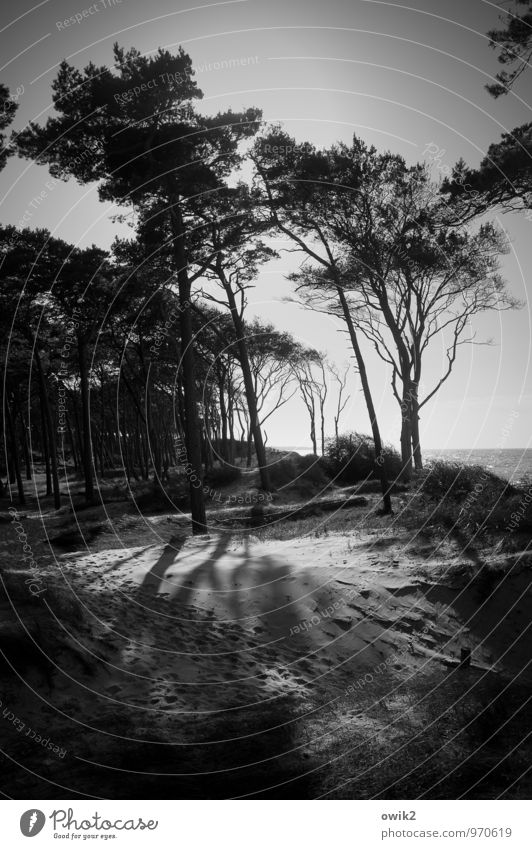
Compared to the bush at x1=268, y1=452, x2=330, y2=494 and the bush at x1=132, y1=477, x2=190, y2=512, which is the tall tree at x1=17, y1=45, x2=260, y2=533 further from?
the bush at x1=268, y1=452, x2=330, y2=494

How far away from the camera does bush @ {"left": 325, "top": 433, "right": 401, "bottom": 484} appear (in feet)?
105

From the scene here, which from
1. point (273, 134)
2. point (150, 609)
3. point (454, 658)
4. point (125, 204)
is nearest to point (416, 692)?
point (454, 658)

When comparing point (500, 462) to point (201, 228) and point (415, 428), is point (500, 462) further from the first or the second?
point (201, 228)

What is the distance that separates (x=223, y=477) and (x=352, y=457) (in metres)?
8.66

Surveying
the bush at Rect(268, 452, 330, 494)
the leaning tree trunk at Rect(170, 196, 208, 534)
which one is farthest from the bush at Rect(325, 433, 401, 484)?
the leaning tree trunk at Rect(170, 196, 208, 534)

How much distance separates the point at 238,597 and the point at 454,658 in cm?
352

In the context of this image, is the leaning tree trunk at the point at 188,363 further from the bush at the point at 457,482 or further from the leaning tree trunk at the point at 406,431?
the leaning tree trunk at the point at 406,431

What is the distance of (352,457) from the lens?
33.0m

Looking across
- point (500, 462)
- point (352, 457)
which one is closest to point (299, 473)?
point (352, 457)

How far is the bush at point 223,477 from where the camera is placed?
34.6m

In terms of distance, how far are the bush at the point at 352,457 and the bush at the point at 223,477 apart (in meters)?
6.15

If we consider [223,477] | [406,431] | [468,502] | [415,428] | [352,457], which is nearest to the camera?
[468,502]

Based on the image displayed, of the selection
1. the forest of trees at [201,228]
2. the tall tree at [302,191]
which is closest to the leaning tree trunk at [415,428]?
the forest of trees at [201,228]
